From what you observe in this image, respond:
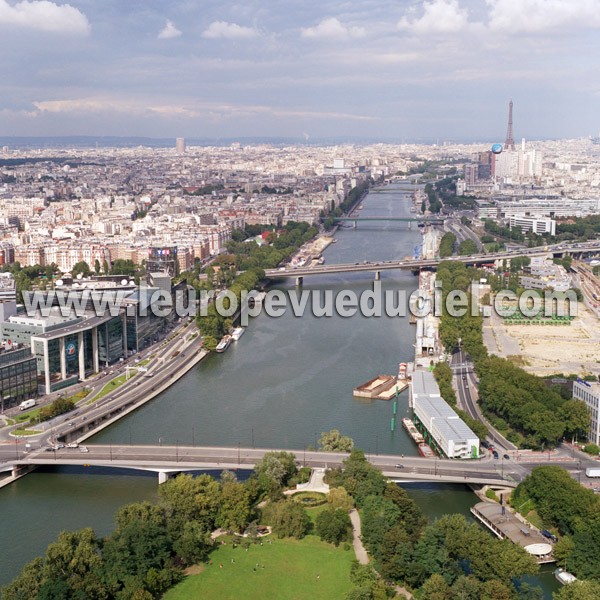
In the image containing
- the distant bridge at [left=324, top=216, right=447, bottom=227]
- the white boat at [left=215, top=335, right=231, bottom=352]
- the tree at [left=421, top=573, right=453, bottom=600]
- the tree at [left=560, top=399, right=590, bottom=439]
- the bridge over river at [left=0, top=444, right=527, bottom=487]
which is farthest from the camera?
the distant bridge at [left=324, top=216, right=447, bottom=227]

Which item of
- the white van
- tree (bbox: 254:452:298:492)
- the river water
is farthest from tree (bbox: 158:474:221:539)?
the white van

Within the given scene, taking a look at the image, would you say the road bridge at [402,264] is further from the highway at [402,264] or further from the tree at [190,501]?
the tree at [190,501]

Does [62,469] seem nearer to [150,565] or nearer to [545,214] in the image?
[150,565]

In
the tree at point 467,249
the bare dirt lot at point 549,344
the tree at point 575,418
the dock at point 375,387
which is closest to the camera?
the tree at point 575,418

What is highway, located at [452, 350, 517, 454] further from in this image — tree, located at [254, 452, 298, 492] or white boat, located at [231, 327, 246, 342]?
white boat, located at [231, 327, 246, 342]

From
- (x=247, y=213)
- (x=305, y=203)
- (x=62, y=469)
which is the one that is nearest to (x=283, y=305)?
(x=62, y=469)

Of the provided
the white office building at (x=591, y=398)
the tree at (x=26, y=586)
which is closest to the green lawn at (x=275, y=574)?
the tree at (x=26, y=586)
